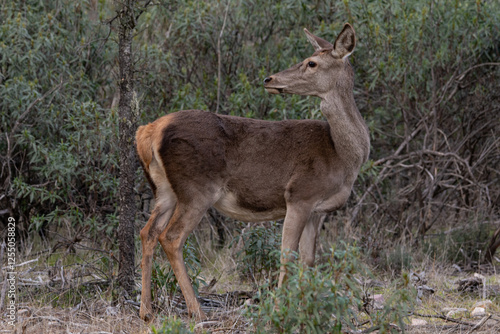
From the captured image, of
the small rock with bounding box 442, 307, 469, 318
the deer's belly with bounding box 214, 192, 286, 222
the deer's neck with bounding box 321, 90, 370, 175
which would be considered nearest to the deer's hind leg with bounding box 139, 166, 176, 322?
the deer's belly with bounding box 214, 192, 286, 222

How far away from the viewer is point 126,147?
6164 mm

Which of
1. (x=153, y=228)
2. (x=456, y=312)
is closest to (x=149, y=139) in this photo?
(x=153, y=228)

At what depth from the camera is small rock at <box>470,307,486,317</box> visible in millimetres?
5902

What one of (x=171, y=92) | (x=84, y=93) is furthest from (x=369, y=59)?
(x=84, y=93)

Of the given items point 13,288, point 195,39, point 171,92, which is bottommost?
point 13,288

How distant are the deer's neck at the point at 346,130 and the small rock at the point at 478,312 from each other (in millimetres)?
1591

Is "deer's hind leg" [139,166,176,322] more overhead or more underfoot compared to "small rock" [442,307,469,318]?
more overhead

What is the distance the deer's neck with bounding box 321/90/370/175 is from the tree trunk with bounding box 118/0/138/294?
175 centimetres

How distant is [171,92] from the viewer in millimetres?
9422

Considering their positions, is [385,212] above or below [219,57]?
below

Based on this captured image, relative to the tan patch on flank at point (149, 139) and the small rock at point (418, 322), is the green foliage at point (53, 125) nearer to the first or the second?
the tan patch on flank at point (149, 139)

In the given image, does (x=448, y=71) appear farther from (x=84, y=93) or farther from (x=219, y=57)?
(x=84, y=93)

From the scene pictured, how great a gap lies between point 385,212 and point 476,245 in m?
1.39

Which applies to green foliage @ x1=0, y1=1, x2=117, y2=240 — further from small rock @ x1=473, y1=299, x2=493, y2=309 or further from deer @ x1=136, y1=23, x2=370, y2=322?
small rock @ x1=473, y1=299, x2=493, y2=309
